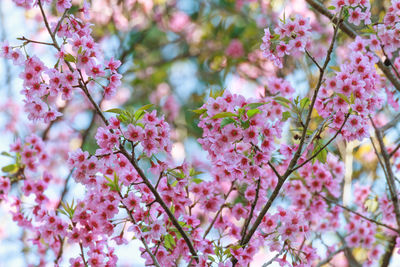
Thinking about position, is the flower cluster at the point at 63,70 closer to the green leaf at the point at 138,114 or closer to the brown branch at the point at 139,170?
the brown branch at the point at 139,170

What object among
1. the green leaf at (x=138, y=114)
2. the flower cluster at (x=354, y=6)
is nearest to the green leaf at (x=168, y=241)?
the green leaf at (x=138, y=114)

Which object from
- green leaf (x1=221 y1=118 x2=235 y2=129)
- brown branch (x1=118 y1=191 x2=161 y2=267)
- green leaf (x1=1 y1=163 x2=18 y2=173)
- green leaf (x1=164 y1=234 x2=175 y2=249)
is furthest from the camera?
green leaf (x1=1 y1=163 x2=18 y2=173)

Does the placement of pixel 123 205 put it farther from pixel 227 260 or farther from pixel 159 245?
pixel 227 260

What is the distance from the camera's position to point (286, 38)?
187cm

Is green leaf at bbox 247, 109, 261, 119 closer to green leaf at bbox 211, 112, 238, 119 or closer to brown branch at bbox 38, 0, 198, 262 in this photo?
green leaf at bbox 211, 112, 238, 119

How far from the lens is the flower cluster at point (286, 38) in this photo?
1830 mm

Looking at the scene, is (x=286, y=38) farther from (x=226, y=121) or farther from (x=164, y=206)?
(x=164, y=206)

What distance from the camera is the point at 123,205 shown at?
1805mm

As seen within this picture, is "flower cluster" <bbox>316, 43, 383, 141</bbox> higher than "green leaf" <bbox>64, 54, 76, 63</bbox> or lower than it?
lower

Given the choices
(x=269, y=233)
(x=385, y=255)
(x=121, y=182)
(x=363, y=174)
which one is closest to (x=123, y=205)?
(x=121, y=182)

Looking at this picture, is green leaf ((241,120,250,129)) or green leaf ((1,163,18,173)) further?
A: green leaf ((1,163,18,173))

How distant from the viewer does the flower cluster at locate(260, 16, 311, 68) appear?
183cm

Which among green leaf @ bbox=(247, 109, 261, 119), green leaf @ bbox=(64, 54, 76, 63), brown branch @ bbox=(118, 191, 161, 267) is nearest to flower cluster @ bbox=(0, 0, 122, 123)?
green leaf @ bbox=(64, 54, 76, 63)

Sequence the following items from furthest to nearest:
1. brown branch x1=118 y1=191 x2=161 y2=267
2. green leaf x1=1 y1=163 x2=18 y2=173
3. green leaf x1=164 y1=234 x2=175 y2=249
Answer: green leaf x1=1 y1=163 x2=18 y2=173 → green leaf x1=164 y1=234 x2=175 y2=249 → brown branch x1=118 y1=191 x2=161 y2=267
